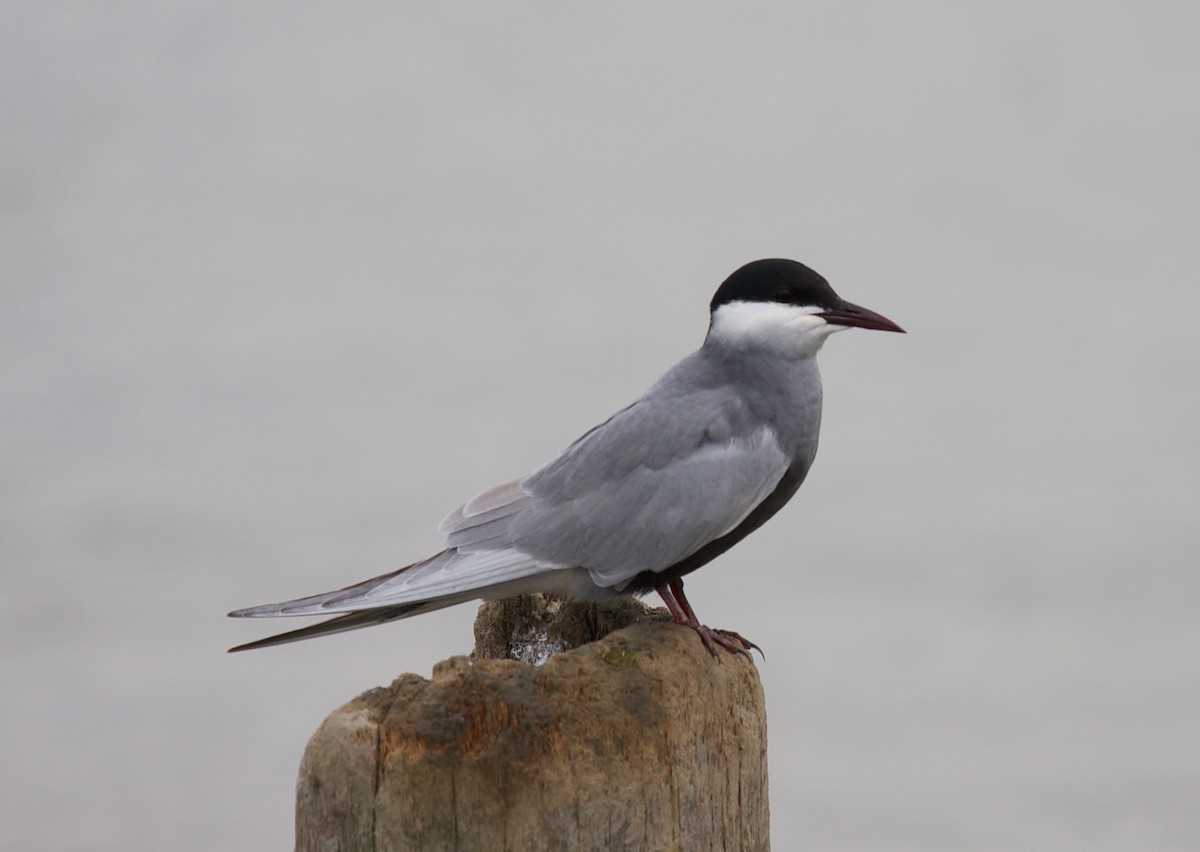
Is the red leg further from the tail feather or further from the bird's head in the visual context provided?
the bird's head

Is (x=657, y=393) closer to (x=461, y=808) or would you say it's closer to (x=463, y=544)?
(x=463, y=544)

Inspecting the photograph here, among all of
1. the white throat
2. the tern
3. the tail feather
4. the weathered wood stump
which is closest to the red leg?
the tern

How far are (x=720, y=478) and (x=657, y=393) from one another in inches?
19.3

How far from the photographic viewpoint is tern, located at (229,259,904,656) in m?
4.53

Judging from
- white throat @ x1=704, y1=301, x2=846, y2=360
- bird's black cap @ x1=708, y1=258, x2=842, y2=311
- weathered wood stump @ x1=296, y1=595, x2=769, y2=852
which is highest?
Result: bird's black cap @ x1=708, y1=258, x2=842, y2=311

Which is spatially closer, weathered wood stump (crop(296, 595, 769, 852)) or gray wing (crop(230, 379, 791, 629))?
weathered wood stump (crop(296, 595, 769, 852))

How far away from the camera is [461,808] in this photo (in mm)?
3535

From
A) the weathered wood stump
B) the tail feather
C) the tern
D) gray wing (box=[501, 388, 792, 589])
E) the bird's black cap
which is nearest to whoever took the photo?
the weathered wood stump

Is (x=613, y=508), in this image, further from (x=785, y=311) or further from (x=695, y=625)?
(x=785, y=311)

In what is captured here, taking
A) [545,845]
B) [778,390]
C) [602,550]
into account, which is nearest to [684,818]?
[545,845]

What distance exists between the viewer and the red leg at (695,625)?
4261 mm

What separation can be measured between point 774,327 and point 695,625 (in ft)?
4.06

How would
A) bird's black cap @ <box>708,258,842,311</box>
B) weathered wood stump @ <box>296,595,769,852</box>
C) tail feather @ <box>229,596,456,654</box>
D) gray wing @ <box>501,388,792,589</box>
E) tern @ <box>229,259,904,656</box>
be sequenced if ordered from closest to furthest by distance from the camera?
weathered wood stump @ <box>296,595,769,852</box> → tail feather @ <box>229,596,456,654</box> → tern @ <box>229,259,904,656</box> → gray wing @ <box>501,388,792,589</box> → bird's black cap @ <box>708,258,842,311</box>

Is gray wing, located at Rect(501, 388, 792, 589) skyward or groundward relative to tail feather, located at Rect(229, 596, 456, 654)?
skyward
